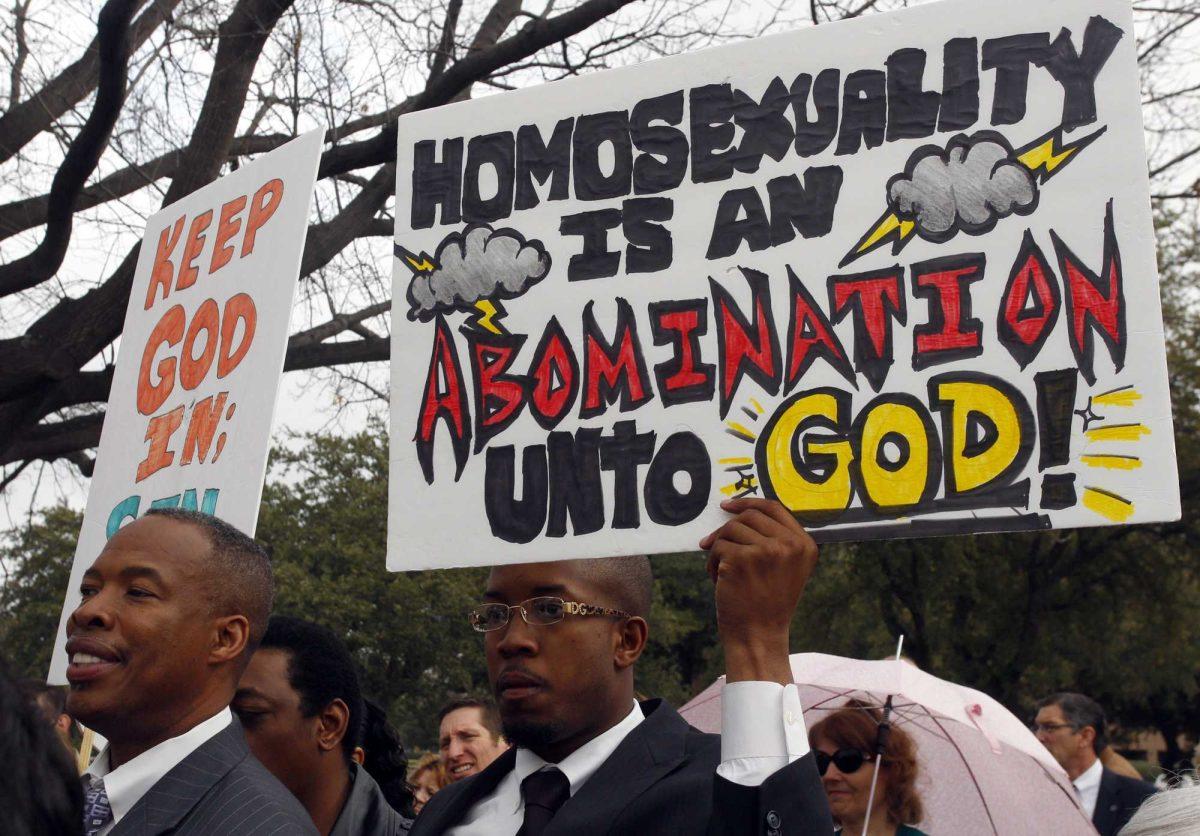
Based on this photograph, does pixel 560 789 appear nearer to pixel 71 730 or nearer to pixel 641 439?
pixel 641 439

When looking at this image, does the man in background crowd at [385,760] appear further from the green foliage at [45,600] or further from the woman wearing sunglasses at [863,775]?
the green foliage at [45,600]

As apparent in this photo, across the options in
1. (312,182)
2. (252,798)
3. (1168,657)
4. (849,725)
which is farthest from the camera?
(1168,657)

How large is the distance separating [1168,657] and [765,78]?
22.6 m

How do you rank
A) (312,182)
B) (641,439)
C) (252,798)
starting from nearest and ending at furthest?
(252,798) → (641,439) → (312,182)

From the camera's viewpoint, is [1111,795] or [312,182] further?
[1111,795]

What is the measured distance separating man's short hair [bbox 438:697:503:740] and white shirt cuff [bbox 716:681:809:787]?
3761 mm

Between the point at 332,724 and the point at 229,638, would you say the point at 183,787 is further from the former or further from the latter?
the point at 332,724

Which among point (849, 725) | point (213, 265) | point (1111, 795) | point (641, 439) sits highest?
point (213, 265)

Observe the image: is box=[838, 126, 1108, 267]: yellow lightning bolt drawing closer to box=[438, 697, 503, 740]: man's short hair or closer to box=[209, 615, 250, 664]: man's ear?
box=[209, 615, 250, 664]: man's ear

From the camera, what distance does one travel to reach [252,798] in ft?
8.20

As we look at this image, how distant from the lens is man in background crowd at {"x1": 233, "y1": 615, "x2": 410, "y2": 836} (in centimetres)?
350

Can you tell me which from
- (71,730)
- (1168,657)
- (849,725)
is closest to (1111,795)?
(849,725)

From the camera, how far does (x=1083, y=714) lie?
7676mm

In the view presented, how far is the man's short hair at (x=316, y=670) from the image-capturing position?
3.55 meters
